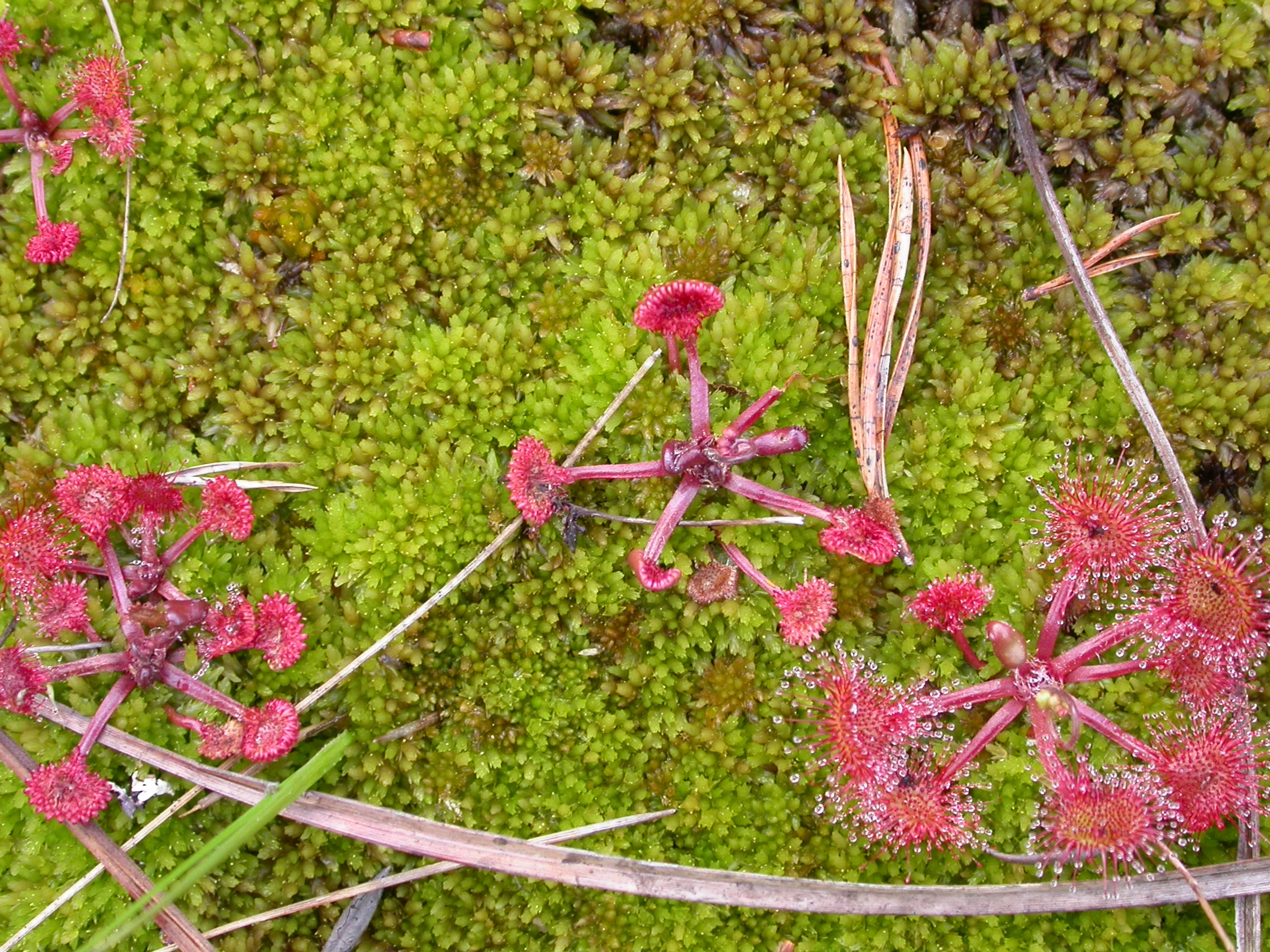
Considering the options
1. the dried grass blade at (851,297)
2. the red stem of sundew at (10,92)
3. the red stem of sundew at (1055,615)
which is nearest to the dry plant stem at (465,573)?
the dried grass blade at (851,297)

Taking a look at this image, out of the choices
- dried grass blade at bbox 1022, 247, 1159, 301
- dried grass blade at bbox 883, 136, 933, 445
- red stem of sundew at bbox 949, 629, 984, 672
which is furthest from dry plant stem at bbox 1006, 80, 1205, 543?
A: red stem of sundew at bbox 949, 629, 984, 672

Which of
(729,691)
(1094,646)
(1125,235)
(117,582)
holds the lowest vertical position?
(729,691)

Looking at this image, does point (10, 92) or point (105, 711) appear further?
point (10, 92)

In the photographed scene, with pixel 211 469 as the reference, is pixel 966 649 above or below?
below

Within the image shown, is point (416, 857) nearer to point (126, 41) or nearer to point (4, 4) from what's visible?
point (126, 41)

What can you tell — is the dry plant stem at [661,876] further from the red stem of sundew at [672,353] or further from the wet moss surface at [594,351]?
the red stem of sundew at [672,353]

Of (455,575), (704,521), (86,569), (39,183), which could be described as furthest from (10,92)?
(704,521)

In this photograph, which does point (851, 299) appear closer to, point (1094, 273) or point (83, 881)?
point (1094, 273)

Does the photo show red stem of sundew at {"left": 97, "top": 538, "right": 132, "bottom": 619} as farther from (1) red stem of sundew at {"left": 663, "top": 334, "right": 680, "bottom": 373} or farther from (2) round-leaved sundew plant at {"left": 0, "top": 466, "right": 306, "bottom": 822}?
(1) red stem of sundew at {"left": 663, "top": 334, "right": 680, "bottom": 373}
